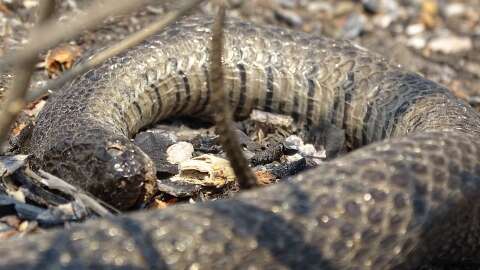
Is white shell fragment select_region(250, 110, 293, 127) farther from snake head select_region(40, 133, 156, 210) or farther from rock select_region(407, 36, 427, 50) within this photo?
rock select_region(407, 36, 427, 50)

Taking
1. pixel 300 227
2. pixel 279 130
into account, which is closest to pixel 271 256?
pixel 300 227

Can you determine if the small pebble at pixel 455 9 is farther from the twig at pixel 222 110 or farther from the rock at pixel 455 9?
the twig at pixel 222 110

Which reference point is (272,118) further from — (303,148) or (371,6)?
(371,6)

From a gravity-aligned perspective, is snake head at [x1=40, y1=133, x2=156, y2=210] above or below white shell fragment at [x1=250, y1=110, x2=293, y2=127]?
above

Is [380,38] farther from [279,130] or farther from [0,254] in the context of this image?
[0,254]

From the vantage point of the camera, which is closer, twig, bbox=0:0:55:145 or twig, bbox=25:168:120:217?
twig, bbox=0:0:55:145

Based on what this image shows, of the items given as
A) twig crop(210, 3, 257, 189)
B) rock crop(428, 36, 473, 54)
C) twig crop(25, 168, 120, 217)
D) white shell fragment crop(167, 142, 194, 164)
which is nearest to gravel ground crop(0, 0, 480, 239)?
rock crop(428, 36, 473, 54)

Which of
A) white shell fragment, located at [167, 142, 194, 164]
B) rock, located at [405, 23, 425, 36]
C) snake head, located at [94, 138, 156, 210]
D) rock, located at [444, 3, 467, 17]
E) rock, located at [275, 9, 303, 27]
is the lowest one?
rock, located at [405, 23, 425, 36]
